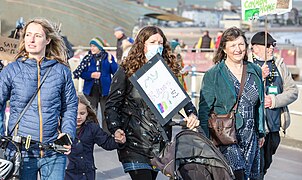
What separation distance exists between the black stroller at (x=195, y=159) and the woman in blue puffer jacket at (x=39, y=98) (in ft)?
2.42

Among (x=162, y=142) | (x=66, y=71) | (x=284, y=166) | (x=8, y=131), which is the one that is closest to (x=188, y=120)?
(x=162, y=142)

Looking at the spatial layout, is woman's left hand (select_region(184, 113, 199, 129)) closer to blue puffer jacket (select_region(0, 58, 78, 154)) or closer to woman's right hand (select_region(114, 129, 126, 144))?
woman's right hand (select_region(114, 129, 126, 144))

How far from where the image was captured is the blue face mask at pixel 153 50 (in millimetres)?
5715

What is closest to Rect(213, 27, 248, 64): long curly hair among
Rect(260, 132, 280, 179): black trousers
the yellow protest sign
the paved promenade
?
Rect(260, 132, 280, 179): black trousers

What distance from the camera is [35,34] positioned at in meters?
5.10

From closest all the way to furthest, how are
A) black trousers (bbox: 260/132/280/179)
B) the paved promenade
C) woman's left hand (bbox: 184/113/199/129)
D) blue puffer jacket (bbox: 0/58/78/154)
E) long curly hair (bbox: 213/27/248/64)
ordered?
blue puffer jacket (bbox: 0/58/78/154) < woman's left hand (bbox: 184/113/199/129) < long curly hair (bbox: 213/27/248/64) < black trousers (bbox: 260/132/280/179) < the paved promenade

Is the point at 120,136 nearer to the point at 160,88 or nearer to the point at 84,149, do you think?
the point at 160,88

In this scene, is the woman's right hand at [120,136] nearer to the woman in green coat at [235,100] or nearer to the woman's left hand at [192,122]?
the woman's left hand at [192,122]

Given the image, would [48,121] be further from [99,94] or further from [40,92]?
[99,94]

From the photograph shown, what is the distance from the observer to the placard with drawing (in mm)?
5309

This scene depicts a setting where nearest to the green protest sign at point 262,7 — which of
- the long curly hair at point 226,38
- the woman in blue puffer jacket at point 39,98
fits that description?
the long curly hair at point 226,38

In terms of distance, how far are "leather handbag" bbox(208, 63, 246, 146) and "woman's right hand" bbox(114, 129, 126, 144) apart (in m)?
0.81

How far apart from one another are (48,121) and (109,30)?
42.3 meters

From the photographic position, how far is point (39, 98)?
4941 millimetres
